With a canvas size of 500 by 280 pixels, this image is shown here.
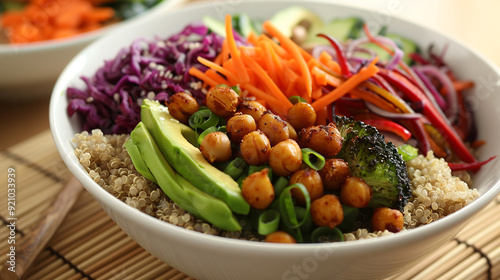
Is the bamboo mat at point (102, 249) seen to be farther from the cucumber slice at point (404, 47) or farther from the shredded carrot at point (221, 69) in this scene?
the cucumber slice at point (404, 47)

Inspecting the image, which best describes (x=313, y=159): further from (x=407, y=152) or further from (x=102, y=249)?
(x=102, y=249)

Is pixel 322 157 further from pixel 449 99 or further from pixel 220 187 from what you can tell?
pixel 449 99

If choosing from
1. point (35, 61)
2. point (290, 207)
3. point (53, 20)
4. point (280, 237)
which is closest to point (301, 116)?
point (290, 207)

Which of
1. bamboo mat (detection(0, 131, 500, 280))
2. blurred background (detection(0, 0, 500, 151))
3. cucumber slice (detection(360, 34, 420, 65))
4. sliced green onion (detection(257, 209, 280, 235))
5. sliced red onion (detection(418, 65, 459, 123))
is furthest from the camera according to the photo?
blurred background (detection(0, 0, 500, 151))

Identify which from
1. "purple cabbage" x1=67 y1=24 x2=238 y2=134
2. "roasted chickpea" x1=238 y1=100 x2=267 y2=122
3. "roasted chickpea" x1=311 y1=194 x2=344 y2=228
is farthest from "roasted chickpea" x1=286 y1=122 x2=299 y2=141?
"purple cabbage" x1=67 y1=24 x2=238 y2=134

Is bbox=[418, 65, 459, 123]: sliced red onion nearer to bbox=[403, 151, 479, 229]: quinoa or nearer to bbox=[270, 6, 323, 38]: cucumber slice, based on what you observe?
bbox=[403, 151, 479, 229]: quinoa

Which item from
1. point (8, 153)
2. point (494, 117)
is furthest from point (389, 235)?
point (8, 153)
